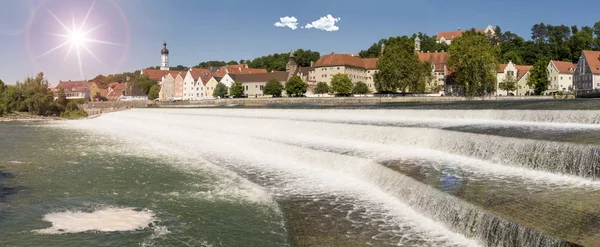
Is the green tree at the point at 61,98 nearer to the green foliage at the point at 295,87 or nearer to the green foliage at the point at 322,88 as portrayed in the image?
the green foliage at the point at 295,87

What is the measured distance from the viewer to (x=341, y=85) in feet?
379

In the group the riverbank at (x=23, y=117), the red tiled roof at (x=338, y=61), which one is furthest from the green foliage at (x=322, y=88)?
the riverbank at (x=23, y=117)

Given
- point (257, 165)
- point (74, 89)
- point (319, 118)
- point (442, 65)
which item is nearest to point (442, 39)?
point (442, 65)

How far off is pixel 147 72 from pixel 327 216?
178 meters

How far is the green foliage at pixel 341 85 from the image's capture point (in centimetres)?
11538

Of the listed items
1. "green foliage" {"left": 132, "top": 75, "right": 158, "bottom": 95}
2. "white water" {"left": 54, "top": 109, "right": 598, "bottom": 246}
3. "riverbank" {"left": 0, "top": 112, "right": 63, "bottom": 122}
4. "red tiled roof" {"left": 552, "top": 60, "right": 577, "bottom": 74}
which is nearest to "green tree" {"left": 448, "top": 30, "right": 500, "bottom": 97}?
"red tiled roof" {"left": 552, "top": 60, "right": 577, "bottom": 74}

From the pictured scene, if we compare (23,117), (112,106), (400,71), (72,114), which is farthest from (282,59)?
(23,117)

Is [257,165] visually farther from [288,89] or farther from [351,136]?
[288,89]

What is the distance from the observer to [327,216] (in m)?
11.6

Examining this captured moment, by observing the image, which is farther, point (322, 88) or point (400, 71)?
point (322, 88)

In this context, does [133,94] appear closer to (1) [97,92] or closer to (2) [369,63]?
(1) [97,92]

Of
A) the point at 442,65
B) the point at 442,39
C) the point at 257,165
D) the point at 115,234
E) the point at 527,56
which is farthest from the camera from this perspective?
the point at 442,39

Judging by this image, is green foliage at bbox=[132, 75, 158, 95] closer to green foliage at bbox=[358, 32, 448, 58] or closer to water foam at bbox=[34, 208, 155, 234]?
green foliage at bbox=[358, 32, 448, 58]

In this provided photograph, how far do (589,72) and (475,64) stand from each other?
3025 cm
